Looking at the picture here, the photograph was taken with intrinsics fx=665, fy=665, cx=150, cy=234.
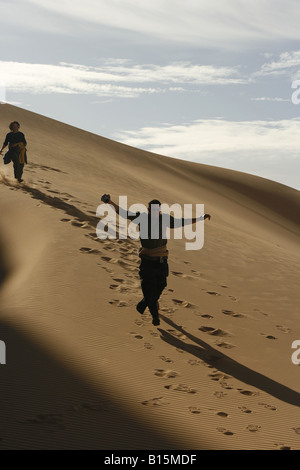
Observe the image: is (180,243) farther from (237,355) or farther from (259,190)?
(259,190)

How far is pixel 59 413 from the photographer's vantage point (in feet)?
19.7

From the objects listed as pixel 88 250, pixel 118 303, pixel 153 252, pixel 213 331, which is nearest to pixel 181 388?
pixel 153 252

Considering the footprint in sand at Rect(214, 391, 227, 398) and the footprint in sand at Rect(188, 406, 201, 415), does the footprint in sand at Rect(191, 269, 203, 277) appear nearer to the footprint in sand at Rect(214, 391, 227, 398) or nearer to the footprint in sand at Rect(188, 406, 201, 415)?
the footprint in sand at Rect(214, 391, 227, 398)

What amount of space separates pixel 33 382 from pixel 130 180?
67.6 ft

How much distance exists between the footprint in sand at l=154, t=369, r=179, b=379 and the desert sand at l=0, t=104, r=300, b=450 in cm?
Answer: 2

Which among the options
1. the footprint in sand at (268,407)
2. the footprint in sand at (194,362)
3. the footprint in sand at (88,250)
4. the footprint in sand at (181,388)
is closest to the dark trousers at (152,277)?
the footprint in sand at (194,362)

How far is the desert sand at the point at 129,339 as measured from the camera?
6.00 metres

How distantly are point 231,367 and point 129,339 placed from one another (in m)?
1.33

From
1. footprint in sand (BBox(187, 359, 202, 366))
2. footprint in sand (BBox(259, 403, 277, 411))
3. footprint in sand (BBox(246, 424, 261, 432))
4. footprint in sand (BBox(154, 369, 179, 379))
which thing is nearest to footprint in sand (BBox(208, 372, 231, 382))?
footprint in sand (BBox(187, 359, 202, 366))

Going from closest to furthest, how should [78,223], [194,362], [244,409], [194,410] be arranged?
1. [194,410]
2. [244,409]
3. [194,362]
4. [78,223]

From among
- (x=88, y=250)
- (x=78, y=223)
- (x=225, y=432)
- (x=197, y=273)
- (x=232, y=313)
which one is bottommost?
(x=225, y=432)

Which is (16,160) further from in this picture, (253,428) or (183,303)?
(253,428)

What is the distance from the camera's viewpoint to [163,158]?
1693 inches
